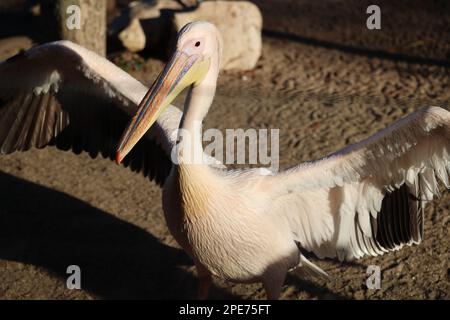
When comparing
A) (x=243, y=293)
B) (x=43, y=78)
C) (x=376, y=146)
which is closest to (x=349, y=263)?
(x=243, y=293)

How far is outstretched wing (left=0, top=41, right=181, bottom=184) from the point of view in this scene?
3.63 meters

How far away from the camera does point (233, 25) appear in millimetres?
6352

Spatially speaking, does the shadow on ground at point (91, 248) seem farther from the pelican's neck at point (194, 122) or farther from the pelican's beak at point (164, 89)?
the pelican's beak at point (164, 89)

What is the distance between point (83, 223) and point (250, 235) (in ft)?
5.50

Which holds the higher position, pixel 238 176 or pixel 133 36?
pixel 133 36

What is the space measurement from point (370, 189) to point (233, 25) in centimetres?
345

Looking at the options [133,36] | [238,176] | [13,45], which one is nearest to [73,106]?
[238,176]

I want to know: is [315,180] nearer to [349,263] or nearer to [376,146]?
[376,146]

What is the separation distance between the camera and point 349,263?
4.08m

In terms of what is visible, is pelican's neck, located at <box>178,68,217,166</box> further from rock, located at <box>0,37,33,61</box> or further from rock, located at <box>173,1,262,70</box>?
rock, located at <box>0,37,33,61</box>

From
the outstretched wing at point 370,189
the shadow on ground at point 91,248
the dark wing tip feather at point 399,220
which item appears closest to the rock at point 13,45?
the shadow on ground at point 91,248

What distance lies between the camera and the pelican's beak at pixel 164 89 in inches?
118

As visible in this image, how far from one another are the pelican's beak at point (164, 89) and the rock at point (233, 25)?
328 cm

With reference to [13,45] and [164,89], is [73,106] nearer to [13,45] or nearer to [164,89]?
[164,89]
